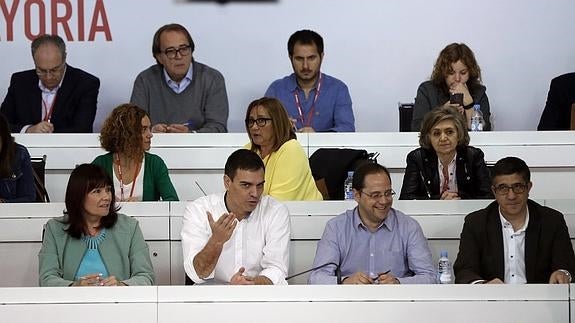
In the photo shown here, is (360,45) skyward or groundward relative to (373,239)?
skyward

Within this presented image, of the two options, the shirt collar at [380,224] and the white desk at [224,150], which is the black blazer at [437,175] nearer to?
the white desk at [224,150]

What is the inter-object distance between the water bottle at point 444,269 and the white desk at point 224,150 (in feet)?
4.03

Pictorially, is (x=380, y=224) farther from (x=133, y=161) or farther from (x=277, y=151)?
(x=133, y=161)

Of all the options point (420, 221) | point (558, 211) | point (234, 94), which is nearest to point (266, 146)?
point (420, 221)

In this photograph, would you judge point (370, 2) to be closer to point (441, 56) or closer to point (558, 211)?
point (441, 56)

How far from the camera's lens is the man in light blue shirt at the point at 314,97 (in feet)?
26.2

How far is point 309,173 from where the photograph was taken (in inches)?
262

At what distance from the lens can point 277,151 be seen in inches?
259

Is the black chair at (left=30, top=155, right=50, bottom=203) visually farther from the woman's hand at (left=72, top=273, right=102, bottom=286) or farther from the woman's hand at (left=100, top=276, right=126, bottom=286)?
the woman's hand at (left=100, top=276, right=126, bottom=286)

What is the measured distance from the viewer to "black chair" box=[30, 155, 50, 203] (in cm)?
702

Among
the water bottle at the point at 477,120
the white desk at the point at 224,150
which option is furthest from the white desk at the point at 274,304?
the water bottle at the point at 477,120

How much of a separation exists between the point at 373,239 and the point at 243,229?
546mm

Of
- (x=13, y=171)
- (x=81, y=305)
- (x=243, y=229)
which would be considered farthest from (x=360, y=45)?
(x=81, y=305)

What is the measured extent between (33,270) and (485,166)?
2.15 metres
